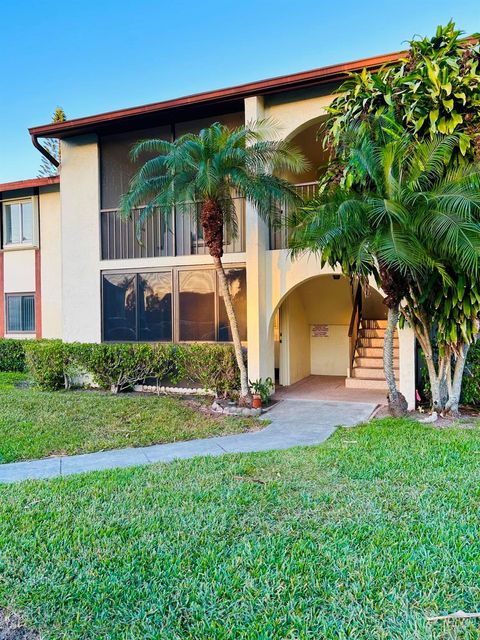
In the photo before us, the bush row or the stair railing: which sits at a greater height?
the stair railing

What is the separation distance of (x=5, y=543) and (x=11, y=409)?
19.8 ft

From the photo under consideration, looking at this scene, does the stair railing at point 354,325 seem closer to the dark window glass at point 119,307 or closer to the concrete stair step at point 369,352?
the concrete stair step at point 369,352

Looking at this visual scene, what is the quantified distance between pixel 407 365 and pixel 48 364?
8.79 m

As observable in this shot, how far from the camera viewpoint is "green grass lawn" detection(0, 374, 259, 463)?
22.0 feet

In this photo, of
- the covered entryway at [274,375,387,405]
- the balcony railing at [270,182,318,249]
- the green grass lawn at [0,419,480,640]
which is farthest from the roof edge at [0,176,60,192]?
the green grass lawn at [0,419,480,640]

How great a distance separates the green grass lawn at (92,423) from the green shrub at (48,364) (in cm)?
74

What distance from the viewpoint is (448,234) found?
20.6 ft

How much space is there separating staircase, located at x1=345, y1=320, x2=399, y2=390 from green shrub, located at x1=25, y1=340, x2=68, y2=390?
763 cm

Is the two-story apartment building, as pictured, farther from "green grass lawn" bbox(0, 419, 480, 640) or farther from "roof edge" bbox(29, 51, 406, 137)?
"green grass lawn" bbox(0, 419, 480, 640)

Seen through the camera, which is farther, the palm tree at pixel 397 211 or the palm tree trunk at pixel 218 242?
the palm tree trunk at pixel 218 242

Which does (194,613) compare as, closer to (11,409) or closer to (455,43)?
(11,409)

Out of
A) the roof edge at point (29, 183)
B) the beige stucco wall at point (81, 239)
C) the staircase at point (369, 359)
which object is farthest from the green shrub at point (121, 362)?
the roof edge at point (29, 183)

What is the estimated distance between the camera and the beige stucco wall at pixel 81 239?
1209 centimetres

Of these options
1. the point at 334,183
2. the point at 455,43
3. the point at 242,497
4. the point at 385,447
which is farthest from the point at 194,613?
the point at 455,43
